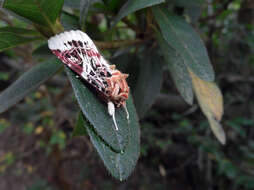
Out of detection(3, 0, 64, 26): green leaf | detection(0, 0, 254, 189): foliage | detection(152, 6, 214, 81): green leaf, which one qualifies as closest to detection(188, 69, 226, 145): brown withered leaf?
detection(0, 0, 254, 189): foliage

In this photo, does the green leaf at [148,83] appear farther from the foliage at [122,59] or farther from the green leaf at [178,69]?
the green leaf at [178,69]

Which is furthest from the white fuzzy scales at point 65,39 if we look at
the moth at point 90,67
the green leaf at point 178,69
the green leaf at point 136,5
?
the green leaf at point 178,69

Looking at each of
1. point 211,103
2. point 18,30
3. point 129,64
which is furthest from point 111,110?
point 211,103

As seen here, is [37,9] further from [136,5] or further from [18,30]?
[136,5]

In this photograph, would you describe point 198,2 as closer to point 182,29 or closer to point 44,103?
point 182,29

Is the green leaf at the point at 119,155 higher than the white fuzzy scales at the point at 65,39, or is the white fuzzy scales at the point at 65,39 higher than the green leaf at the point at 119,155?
the white fuzzy scales at the point at 65,39

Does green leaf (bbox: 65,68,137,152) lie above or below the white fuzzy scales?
below

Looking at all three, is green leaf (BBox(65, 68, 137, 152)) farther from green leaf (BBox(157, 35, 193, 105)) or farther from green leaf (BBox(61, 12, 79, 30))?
green leaf (BBox(157, 35, 193, 105))
